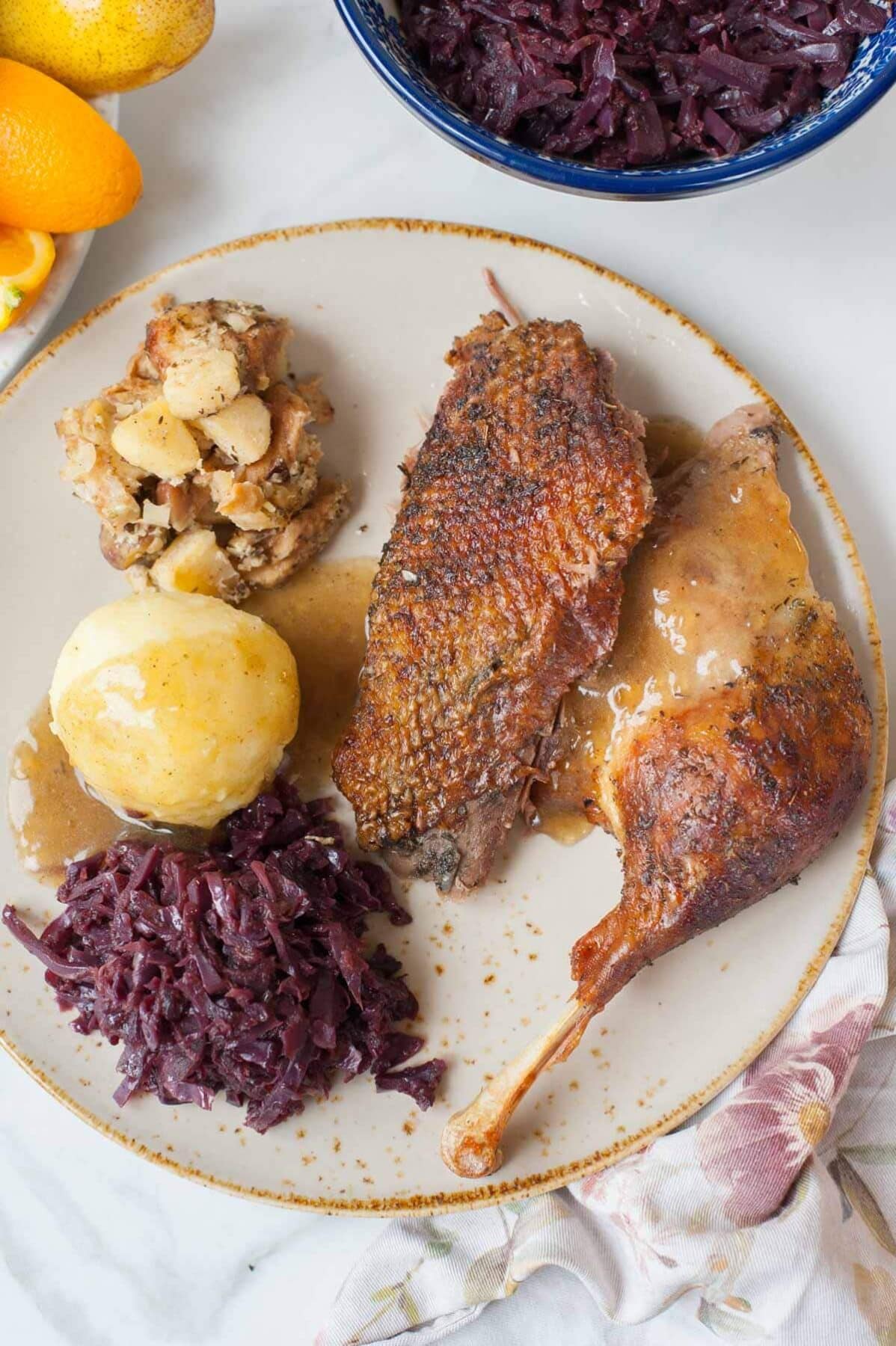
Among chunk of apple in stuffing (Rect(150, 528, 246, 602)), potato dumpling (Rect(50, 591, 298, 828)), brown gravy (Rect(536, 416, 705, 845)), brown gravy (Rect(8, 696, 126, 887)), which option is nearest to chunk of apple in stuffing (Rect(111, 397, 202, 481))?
chunk of apple in stuffing (Rect(150, 528, 246, 602))

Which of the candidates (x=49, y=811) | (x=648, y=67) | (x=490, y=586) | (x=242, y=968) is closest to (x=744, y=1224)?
(x=242, y=968)

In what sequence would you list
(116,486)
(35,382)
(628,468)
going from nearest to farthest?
(628,468)
(116,486)
(35,382)

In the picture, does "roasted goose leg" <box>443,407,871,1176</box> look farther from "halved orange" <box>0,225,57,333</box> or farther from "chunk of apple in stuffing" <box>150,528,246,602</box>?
"halved orange" <box>0,225,57,333</box>

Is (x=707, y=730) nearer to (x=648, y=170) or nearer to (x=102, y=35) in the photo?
(x=648, y=170)

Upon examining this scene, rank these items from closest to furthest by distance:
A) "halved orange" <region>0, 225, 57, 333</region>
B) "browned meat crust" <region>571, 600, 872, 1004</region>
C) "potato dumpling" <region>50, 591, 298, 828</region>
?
1. "browned meat crust" <region>571, 600, 872, 1004</region>
2. "potato dumpling" <region>50, 591, 298, 828</region>
3. "halved orange" <region>0, 225, 57, 333</region>

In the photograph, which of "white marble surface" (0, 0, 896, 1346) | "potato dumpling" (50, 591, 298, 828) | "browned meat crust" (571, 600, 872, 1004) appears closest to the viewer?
"browned meat crust" (571, 600, 872, 1004)

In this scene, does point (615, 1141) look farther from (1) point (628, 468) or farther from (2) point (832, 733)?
(1) point (628, 468)

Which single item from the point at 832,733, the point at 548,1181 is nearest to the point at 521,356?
the point at 832,733
